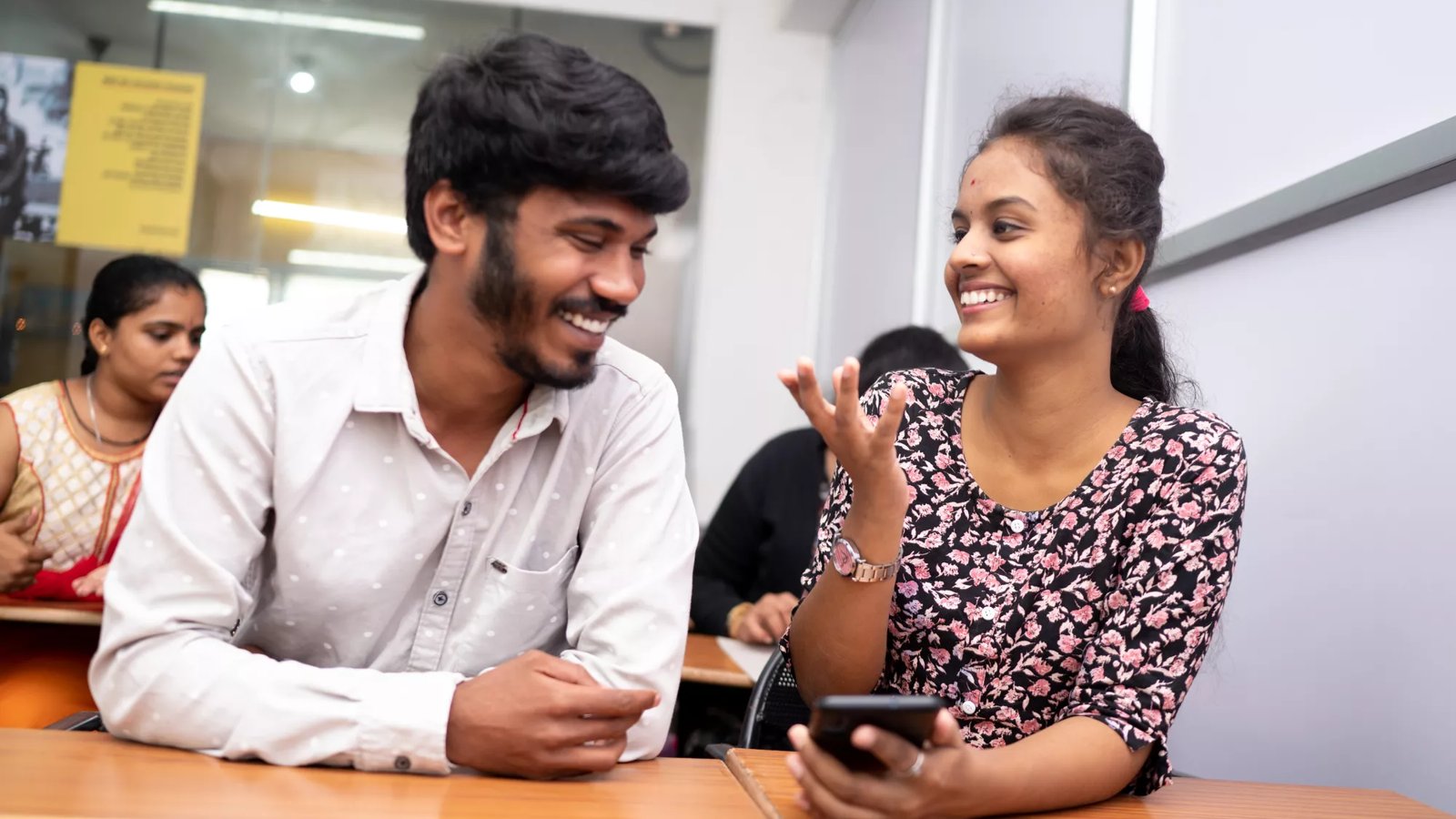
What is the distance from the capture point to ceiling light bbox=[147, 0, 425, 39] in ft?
17.5

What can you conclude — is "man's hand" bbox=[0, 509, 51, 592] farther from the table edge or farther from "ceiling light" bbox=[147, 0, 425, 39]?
"ceiling light" bbox=[147, 0, 425, 39]

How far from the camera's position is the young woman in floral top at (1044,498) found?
1416mm

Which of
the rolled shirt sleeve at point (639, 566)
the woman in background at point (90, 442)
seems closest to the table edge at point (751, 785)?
the rolled shirt sleeve at point (639, 566)

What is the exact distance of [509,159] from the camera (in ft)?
4.81

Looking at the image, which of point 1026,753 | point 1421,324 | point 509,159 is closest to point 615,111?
point 509,159

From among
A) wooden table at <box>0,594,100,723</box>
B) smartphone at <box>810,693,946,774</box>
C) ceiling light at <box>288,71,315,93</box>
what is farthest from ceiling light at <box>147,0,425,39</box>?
smartphone at <box>810,693,946,774</box>

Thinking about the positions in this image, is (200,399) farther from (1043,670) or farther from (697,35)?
(697,35)

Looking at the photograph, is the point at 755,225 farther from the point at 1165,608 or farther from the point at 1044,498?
the point at 1165,608

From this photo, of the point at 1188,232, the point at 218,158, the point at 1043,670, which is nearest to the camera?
the point at 1043,670

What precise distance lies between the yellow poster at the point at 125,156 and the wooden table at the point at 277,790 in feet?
14.8

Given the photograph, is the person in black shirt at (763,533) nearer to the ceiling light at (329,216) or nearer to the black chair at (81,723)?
the black chair at (81,723)

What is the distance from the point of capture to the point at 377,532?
151 centimetres

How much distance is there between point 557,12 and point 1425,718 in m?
4.90

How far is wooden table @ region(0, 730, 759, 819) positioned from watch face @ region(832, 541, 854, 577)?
1.04 feet
